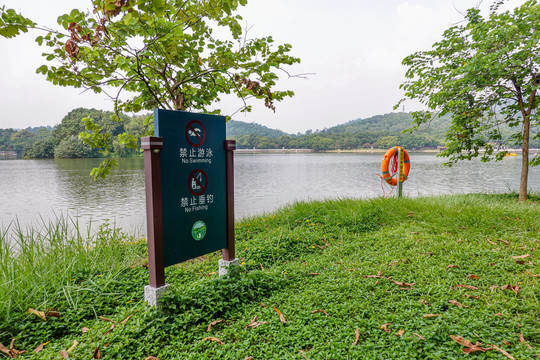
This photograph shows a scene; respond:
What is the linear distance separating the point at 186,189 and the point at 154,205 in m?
0.33

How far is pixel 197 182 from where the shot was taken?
8.78 ft

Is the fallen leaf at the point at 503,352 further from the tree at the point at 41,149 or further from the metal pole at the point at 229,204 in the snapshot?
the tree at the point at 41,149

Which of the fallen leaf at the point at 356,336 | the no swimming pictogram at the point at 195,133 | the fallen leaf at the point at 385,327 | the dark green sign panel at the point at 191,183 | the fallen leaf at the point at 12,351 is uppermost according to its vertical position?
the no swimming pictogram at the point at 195,133

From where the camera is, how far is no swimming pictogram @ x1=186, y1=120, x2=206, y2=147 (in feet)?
8.48

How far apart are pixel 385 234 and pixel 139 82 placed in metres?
3.62

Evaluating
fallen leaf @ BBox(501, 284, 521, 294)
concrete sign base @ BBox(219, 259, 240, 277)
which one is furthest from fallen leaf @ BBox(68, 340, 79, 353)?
fallen leaf @ BBox(501, 284, 521, 294)

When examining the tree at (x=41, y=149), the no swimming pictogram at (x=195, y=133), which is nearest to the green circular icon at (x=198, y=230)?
the no swimming pictogram at (x=195, y=133)

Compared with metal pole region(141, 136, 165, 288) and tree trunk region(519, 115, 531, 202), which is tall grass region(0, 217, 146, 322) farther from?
tree trunk region(519, 115, 531, 202)

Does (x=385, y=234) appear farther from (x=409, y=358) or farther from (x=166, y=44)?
(x=166, y=44)

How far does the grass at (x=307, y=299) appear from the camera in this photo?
74.1 inches

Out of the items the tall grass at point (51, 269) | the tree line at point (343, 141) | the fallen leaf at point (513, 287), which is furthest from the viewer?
the tree line at point (343, 141)

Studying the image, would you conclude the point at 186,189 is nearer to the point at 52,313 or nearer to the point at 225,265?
the point at 225,265

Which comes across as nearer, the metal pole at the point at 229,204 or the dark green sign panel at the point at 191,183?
the dark green sign panel at the point at 191,183

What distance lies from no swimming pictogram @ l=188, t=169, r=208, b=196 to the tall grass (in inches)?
51.7
